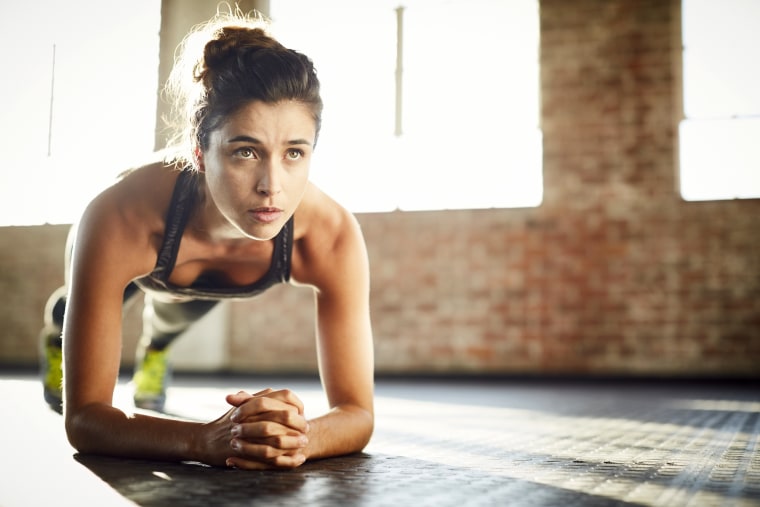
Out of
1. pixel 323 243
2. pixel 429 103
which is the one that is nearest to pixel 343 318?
pixel 323 243

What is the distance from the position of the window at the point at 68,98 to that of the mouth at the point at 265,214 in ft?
17.1

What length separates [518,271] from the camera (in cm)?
555

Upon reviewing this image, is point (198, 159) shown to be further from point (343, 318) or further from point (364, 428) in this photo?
point (364, 428)

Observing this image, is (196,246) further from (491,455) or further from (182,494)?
(491,455)

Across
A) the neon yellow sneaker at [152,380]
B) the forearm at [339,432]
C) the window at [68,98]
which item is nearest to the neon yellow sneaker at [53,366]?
the neon yellow sneaker at [152,380]

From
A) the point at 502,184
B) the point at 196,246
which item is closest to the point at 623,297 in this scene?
the point at 502,184

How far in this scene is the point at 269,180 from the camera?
137cm

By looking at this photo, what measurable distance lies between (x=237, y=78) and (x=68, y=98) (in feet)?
19.3

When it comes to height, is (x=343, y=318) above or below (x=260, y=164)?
below

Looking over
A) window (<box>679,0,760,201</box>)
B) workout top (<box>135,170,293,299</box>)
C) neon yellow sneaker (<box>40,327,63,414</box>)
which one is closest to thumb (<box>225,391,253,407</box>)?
workout top (<box>135,170,293,299</box>)

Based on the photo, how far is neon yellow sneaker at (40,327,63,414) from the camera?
2516mm

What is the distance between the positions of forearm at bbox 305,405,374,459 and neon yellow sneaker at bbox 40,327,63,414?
1.36m

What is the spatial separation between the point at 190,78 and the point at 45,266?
18.1ft

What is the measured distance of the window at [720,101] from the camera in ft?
17.2
